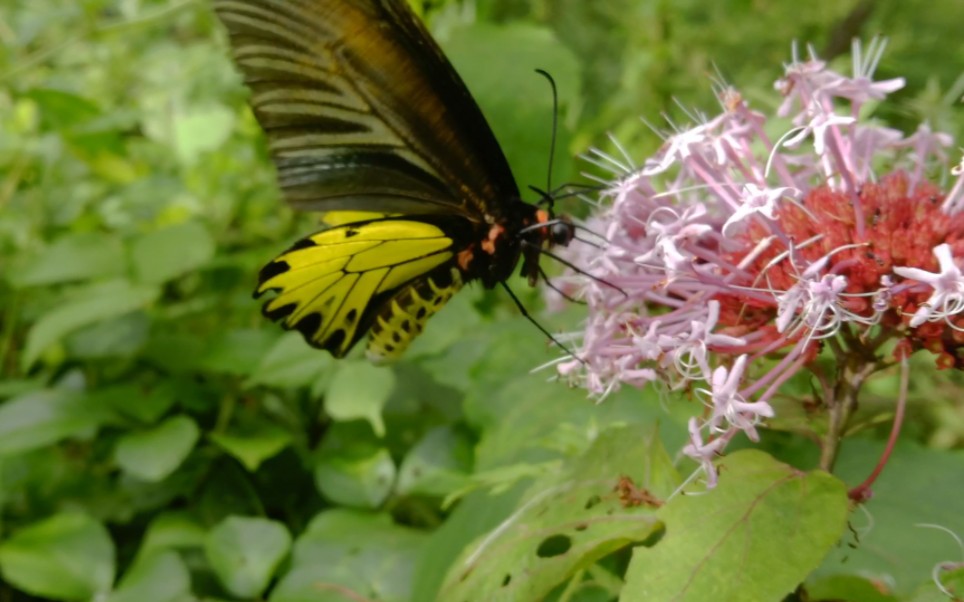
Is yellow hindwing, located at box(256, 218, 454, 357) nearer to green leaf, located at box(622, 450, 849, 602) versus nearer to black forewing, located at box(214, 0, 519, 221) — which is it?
black forewing, located at box(214, 0, 519, 221)

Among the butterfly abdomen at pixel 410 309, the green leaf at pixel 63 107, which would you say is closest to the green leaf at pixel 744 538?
the butterfly abdomen at pixel 410 309

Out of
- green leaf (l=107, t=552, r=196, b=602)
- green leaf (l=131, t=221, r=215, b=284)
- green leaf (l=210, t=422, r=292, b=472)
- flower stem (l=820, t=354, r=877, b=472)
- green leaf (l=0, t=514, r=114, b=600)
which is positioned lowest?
green leaf (l=0, t=514, r=114, b=600)

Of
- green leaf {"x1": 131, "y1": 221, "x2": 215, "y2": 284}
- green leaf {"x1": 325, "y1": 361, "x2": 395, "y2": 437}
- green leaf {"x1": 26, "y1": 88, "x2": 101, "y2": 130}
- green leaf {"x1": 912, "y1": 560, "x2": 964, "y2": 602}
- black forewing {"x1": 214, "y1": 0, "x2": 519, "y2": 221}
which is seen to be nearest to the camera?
green leaf {"x1": 912, "y1": 560, "x2": 964, "y2": 602}

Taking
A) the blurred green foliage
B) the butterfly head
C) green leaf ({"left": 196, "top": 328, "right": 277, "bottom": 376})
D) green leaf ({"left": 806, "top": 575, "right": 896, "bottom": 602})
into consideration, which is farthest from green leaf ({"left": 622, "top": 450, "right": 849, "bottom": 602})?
green leaf ({"left": 196, "top": 328, "right": 277, "bottom": 376})

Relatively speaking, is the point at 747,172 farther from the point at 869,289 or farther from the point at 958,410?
the point at 958,410

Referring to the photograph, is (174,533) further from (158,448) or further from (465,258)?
(465,258)

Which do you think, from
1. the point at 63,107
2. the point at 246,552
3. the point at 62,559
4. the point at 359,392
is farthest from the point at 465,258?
the point at 63,107
